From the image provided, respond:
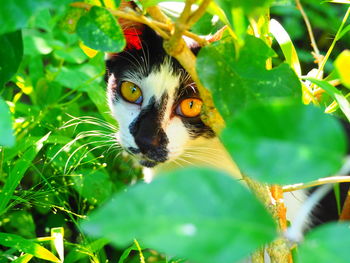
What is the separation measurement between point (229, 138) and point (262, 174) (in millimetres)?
36

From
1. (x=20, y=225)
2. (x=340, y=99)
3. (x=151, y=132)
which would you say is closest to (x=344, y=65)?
(x=340, y=99)

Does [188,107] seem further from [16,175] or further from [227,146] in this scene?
[227,146]

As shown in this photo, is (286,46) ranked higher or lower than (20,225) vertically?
higher

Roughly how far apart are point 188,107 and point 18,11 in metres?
0.90

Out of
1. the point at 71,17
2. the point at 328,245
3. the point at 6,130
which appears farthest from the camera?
the point at 71,17

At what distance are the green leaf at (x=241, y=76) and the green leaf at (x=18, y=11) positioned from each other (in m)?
0.25

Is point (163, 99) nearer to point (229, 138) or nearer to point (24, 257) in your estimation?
point (24, 257)

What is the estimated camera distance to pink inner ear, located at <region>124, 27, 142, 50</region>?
148cm

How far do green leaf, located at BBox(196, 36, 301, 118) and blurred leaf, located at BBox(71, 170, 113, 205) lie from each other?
874 millimetres

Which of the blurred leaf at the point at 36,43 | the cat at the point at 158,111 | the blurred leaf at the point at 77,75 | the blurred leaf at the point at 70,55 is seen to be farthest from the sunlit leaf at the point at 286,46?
the blurred leaf at the point at 36,43

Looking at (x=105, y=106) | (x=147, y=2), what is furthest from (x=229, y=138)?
(x=105, y=106)

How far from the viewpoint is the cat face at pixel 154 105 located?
4.60 ft

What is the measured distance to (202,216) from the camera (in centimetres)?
39

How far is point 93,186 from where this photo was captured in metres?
1.63
